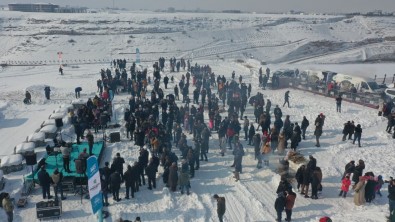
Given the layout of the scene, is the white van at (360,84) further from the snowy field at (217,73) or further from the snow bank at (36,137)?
the snow bank at (36,137)

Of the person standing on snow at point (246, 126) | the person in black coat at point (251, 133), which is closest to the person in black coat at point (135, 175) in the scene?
the person in black coat at point (251, 133)

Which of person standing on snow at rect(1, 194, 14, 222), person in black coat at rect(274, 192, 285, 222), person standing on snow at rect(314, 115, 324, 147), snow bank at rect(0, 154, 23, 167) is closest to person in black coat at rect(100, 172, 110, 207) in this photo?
person standing on snow at rect(1, 194, 14, 222)

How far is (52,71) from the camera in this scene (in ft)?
131

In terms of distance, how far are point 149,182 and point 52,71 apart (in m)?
30.6

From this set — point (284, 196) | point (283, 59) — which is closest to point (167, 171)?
point (284, 196)

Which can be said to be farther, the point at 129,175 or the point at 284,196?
the point at 129,175

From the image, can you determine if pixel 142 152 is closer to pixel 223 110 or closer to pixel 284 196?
pixel 284 196

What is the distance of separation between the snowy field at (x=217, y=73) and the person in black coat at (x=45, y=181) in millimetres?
456

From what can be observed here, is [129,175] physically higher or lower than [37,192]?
higher

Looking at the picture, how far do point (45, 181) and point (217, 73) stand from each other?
986 inches

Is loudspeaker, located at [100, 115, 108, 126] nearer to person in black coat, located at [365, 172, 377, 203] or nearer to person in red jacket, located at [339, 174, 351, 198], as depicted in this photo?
person in red jacket, located at [339, 174, 351, 198]

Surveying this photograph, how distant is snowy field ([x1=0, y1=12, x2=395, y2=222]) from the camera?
1227cm

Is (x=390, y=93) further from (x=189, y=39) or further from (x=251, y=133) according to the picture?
(x=189, y=39)

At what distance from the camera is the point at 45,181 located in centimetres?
1241
